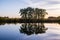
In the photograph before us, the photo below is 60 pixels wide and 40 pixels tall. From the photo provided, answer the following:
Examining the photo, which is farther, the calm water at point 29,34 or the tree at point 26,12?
the tree at point 26,12

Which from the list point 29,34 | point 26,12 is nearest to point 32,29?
point 29,34

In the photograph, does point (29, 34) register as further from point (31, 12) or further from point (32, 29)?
point (31, 12)

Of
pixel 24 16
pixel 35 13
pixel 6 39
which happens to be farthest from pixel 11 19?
pixel 6 39

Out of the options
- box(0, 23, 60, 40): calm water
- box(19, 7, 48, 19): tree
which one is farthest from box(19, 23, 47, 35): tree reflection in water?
box(19, 7, 48, 19): tree

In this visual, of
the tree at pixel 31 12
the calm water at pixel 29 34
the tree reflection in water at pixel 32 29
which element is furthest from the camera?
the tree at pixel 31 12

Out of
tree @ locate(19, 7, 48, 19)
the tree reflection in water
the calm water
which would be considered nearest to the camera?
the calm water

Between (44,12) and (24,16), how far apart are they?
3590mm

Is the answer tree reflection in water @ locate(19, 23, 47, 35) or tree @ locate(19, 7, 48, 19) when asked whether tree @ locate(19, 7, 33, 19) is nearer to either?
tree @ locate(19, 7, 48, 19)

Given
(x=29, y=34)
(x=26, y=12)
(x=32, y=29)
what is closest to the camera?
(x=29, y=34)

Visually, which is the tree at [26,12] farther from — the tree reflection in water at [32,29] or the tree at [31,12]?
the tree reflection in water at [32,29]

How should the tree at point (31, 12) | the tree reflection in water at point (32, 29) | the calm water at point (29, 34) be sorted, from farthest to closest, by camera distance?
the tree at point (31, 12) → the tree reflection in water at point (32, 29) → the calm water at point (29, 34)

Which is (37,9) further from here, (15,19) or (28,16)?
(15,19)

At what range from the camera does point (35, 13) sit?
76.9ft

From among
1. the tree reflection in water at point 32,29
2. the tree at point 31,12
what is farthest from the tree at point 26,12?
the tree reflection in water at point 32,29
